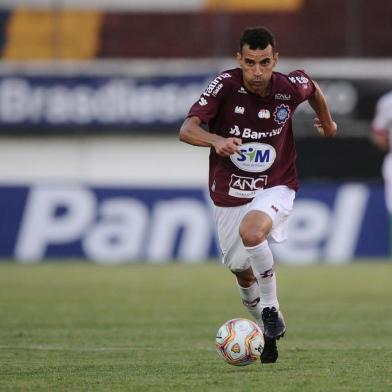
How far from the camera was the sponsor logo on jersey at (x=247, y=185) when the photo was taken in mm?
8750

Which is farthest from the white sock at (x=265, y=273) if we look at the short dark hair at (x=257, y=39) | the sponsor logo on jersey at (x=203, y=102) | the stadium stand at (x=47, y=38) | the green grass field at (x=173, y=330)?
the stadium stand at (x=47, y=38)

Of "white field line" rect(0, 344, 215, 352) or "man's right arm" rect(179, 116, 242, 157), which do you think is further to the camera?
"white field line" rect(0, 344, 215, 352)

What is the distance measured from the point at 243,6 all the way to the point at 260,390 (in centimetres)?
1897

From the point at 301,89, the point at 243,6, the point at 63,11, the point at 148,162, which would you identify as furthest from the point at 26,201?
the point at 301,89

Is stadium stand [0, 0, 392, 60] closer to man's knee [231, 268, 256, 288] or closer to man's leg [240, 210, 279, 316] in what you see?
man's knee [231, 268, 256, 288]

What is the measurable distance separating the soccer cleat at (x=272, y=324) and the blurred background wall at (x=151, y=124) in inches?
516

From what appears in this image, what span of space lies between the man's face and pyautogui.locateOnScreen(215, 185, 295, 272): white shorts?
2.71 feet

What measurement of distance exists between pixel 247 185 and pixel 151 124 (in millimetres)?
15254

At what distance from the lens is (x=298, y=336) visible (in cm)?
1041

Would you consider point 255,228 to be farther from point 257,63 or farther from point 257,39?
point 257,39

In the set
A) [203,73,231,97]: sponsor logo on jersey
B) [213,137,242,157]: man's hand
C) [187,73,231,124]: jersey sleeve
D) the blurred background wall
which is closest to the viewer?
[213,137,242,157]: man's hand

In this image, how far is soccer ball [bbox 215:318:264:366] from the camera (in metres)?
7.98

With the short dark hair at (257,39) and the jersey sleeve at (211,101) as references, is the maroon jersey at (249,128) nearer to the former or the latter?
the jersey sleeve at (211,101)

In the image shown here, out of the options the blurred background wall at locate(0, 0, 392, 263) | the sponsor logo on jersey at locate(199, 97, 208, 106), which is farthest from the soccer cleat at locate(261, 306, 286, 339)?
the blurred background wall at locate(0, 0, 392, 263)
